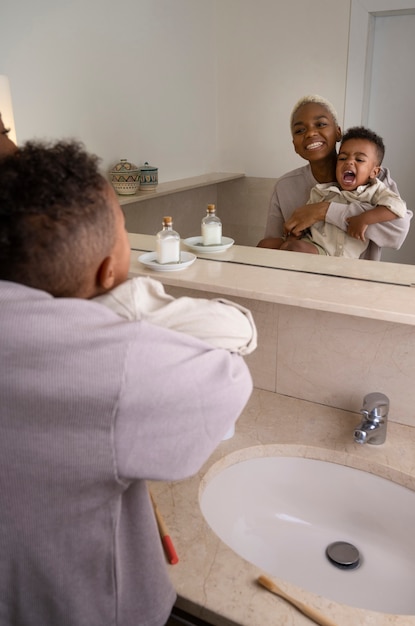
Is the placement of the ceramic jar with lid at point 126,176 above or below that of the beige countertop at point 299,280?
above

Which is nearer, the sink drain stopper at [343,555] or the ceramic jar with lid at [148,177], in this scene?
the sink drain stopper at [343,555]

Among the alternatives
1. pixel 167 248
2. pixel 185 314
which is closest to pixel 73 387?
pixel 185 314

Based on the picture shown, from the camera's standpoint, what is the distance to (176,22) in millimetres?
1221

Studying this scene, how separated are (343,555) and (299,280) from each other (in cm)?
56

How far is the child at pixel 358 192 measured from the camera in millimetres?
1046

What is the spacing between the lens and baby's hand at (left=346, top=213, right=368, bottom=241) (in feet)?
3.61

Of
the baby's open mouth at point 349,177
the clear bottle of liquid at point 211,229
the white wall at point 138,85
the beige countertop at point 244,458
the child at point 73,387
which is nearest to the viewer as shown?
the child at point 73,387

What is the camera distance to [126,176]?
4.02 ft

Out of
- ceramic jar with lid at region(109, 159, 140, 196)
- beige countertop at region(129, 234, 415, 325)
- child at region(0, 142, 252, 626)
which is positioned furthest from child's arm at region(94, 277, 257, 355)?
ceramic jar with lid at region(109, 159, 140, 196)

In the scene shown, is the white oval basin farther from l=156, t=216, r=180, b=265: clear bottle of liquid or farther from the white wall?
the white wall

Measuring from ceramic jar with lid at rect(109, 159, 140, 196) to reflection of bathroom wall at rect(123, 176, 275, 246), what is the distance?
0.12 ft

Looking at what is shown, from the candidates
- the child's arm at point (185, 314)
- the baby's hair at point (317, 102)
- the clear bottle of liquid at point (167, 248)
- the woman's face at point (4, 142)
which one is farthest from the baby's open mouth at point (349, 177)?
the woman's face at point (4, 142)

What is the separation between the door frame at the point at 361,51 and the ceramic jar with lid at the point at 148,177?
0.47 meters

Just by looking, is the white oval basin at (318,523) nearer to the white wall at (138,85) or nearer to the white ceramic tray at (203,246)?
the white ceramic tray at (203,246)
